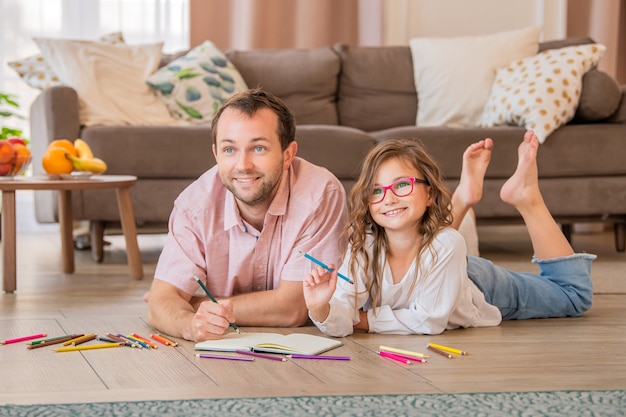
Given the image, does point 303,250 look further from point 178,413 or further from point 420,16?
point 420,16

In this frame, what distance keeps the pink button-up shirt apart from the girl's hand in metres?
0.17

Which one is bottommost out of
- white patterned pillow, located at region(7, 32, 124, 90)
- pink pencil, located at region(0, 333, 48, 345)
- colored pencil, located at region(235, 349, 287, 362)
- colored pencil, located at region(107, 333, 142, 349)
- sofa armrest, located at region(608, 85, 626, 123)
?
pink pencil, located at region(0, 333, 48, 345)

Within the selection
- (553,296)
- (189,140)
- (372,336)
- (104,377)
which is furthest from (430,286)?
(189,140)

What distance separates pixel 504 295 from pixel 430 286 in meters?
0.34

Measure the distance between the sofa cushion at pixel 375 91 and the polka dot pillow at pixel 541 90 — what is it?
41 centimetres

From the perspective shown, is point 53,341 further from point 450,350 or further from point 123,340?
point 450,350

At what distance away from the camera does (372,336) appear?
212 centimetres

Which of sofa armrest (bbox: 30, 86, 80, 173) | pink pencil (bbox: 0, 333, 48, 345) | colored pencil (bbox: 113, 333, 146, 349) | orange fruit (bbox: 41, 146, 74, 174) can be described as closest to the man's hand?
colored pencil (bbox: 113, 333, 146, 349)

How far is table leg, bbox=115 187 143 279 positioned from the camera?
306 cm

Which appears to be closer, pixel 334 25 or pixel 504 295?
pixel 504 295

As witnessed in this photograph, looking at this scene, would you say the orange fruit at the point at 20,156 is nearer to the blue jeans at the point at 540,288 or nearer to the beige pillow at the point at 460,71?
the blue jeans at the point at 540,288

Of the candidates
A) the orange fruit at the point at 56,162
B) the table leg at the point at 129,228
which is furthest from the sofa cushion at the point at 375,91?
the orange fruit at the point at 56,162

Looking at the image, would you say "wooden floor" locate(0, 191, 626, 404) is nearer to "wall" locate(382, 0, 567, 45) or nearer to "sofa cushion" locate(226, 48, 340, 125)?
"sofa cushion" locate(226, 48, 340, 125)

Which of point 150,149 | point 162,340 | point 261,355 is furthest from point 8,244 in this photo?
point 261,355
